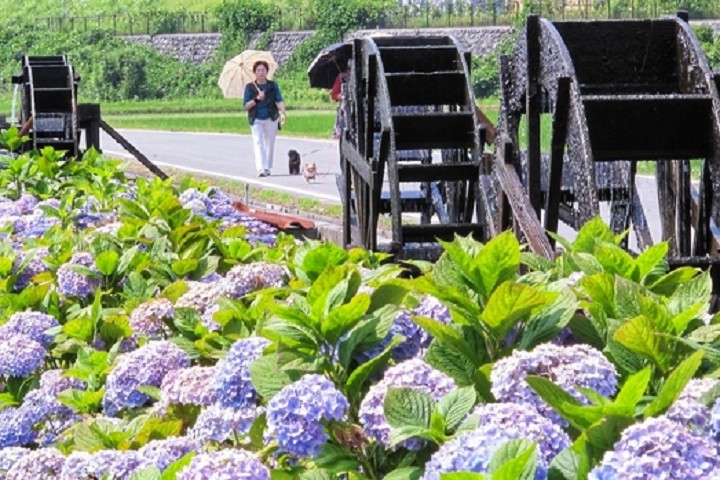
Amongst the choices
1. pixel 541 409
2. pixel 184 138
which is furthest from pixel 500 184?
pixel 184 138

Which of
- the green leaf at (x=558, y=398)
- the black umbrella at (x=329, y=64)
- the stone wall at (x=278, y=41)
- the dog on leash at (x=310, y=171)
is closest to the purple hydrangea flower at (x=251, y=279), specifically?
the green leaf at (x=558, y=398)

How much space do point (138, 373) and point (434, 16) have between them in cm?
4606

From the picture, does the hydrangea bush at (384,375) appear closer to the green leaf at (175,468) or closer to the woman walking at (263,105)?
the green leaf at (175,468)

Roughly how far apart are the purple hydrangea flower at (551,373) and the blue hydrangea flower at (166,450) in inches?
21.4

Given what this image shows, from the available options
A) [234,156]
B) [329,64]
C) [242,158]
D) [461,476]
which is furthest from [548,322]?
[234,156]

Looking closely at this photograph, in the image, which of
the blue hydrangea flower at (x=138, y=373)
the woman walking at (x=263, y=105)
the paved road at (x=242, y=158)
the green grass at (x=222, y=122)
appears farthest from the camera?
the green grass at (x=222, y=122)

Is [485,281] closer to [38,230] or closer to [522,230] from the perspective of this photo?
[38,230]

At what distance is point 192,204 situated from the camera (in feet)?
18.7

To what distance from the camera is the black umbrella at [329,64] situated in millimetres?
23281

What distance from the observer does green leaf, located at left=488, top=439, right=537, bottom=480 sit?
189cm

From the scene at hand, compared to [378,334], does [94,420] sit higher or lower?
lower

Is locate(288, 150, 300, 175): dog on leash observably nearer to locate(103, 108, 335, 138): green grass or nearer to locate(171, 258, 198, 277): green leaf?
locate(103, 108, 335, 138): green grass

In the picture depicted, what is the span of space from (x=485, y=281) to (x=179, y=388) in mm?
545

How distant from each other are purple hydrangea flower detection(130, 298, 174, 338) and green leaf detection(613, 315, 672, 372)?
1.39m
